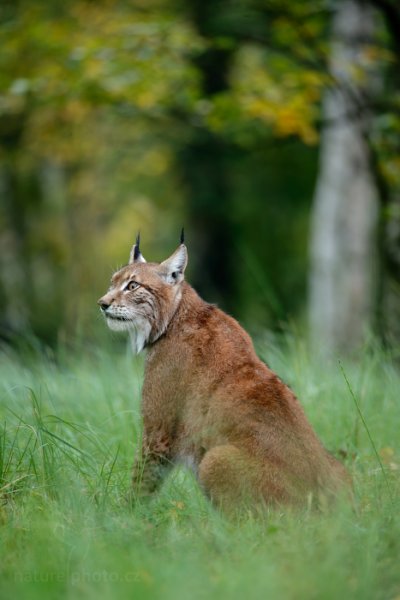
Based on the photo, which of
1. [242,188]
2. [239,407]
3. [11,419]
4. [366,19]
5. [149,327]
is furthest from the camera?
[242,188]

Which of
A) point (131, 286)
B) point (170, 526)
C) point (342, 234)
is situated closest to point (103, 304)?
point (131, 286)

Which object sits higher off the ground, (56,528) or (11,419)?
(56,528)

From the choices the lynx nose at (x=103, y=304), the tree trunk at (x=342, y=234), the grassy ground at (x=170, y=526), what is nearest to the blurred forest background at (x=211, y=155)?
the tree trunk at (x=342, y=234)

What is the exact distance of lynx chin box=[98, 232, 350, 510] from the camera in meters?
5.03

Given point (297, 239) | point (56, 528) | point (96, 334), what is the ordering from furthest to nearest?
point (297, 239) < point (96, 334) < point (56, 528)

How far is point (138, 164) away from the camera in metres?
21.0

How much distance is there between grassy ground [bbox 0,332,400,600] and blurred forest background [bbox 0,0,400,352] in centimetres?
126

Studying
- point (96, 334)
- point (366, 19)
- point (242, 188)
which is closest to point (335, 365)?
point (96, 334)

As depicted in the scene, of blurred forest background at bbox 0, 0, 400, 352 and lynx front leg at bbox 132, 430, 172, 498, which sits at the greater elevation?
lynx front leg at bbox 132, 430, 172, 498

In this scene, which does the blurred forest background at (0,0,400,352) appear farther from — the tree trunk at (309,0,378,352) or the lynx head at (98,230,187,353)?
the lynx head at (98,230,187,353)

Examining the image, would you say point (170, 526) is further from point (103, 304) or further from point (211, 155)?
point (211, 155)

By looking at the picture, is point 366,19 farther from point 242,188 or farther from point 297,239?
point 297,239

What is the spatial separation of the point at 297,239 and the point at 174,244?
2.87 meters

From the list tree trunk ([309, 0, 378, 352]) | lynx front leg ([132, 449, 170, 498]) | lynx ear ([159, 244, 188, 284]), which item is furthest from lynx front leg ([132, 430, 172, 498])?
tree trunk ([309, 0, 378, 352])
